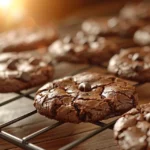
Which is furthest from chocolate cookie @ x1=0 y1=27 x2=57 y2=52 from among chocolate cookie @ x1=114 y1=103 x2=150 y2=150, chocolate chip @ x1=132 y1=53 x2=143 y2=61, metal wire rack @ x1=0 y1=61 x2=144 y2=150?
chocolate cookie @ x1=114 y1=103 x2=150 y2=150

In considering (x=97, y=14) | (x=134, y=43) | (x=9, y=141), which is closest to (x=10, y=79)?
(x=9, y=141)

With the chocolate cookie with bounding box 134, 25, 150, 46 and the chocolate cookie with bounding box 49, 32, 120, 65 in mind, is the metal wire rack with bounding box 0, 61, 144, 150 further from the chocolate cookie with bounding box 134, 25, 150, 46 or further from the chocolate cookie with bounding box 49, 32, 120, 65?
the chocolate cookie with bounding box 134, 25, 150, 46

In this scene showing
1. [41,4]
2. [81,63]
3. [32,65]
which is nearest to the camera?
[32,65]

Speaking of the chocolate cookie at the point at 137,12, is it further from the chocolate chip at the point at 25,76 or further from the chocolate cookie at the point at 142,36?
the chocolate chip at the point at 25,76

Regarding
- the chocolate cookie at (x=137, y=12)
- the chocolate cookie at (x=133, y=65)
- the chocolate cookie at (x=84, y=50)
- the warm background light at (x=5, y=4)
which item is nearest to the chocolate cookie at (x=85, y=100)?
the chocolate cookie at (x=133, y=65)

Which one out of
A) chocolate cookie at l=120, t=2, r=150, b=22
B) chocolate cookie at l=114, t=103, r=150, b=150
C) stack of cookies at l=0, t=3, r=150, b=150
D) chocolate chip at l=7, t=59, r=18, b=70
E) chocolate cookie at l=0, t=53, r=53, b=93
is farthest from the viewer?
chocolate cookie at l=120, t=2, r=150, b=22

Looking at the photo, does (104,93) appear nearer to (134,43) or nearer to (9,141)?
(9,141)

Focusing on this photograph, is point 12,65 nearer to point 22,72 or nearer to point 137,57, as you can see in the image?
point 22,72
